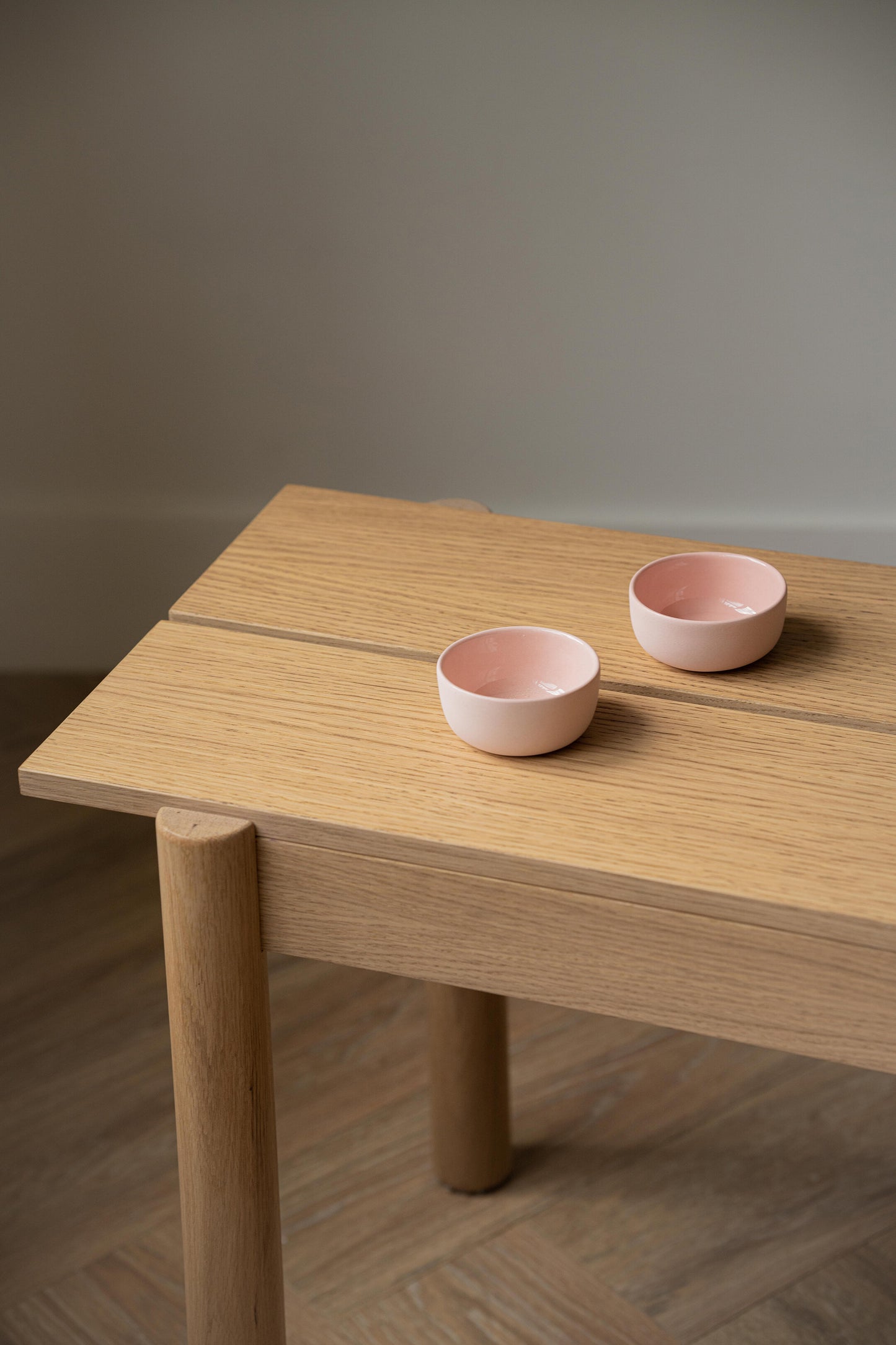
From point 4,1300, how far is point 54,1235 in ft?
0.22

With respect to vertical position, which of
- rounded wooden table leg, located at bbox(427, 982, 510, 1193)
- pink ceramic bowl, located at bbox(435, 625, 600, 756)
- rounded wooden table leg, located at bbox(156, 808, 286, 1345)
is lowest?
rounded wooden table leg, located at bbox(427, 982, 510, 1193)

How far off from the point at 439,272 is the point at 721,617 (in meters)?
1.16

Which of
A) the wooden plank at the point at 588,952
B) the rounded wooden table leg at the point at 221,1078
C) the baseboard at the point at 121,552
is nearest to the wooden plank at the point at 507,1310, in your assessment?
the rounded wooden table leg at the point at 221,1078

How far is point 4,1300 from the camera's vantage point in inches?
43.1

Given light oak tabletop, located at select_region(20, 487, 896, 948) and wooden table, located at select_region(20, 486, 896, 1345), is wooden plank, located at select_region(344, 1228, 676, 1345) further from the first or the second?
light oak tabletop, located at select_region(20, 487, 896, 948)

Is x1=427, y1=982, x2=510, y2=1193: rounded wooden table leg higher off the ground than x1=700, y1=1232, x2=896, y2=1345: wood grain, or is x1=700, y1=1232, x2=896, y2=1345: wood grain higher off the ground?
x1=427, y1=982, x2=510, y2=1193: rounded wooden table leg

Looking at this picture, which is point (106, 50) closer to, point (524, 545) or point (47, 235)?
point (47, 235)

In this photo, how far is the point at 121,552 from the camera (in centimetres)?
208

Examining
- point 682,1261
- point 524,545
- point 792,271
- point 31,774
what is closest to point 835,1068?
point 682,1261

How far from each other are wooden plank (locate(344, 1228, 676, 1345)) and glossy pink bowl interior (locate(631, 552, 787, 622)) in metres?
0.58

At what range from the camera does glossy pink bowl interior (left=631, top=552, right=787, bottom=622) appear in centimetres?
87

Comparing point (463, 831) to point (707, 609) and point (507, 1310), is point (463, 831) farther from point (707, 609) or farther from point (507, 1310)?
point (507, 1310)

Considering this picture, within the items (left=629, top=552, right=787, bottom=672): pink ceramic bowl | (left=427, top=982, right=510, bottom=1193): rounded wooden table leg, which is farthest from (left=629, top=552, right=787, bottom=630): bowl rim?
(left=427, top=982, right=510, bottom=1193): rounded wooden table leg

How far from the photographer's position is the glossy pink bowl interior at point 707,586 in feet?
2.87
